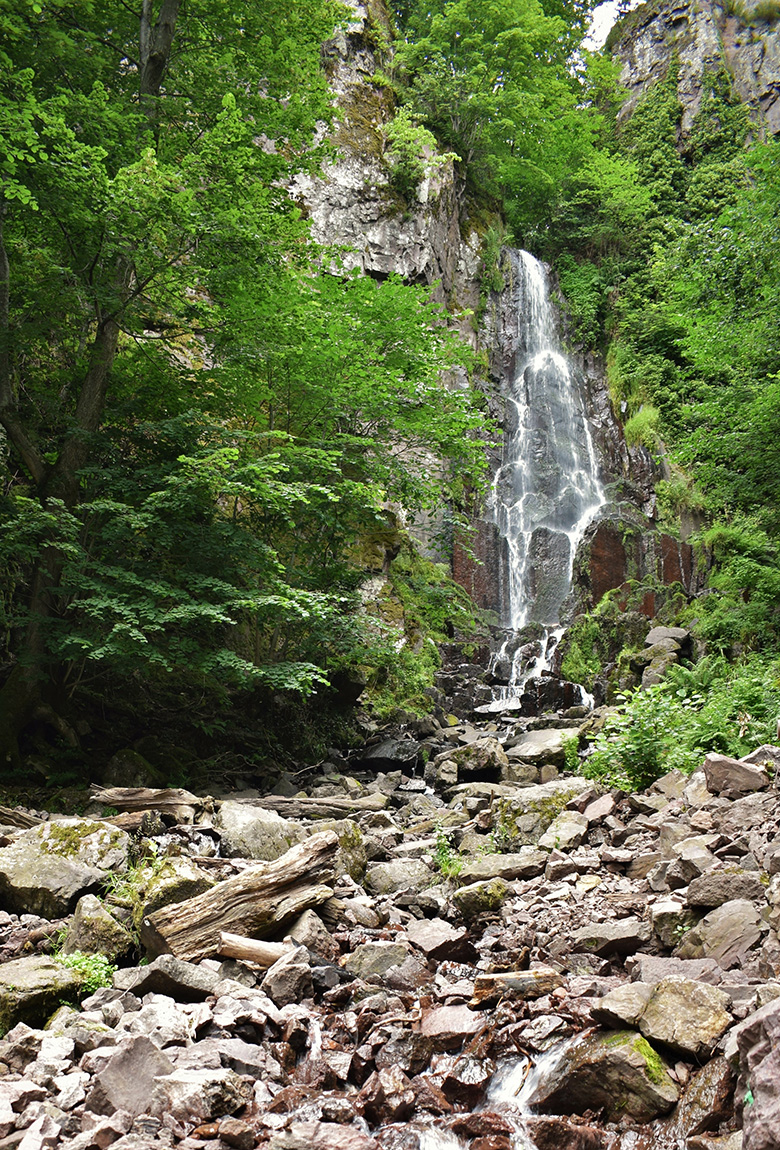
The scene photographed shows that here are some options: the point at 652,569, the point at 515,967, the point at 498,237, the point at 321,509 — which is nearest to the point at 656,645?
the point at 652,569

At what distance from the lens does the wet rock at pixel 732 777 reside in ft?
18.9

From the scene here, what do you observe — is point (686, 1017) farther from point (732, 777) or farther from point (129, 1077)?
point (732, 777)

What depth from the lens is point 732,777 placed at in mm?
5898

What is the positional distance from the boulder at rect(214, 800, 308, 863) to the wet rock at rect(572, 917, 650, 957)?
3.09 metres

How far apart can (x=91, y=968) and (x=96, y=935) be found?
Answer: 0.35 metres

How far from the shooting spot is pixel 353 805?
29.9 ft

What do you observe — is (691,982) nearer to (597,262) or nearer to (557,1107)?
(557,1107)

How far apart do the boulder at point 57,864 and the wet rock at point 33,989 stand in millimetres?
777

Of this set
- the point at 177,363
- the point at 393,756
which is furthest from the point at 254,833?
the point at 177,363

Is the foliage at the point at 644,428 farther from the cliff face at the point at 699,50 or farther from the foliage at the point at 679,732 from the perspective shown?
the foliage at the point at 679,732

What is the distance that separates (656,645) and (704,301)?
7.11 meters

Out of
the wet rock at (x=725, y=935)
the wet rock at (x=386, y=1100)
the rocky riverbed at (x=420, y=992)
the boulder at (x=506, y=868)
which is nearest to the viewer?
the rocky riverbed at (x=420, y=992)

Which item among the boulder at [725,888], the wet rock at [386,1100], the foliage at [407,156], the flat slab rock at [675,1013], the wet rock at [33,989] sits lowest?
the wet rock at [386,1100]

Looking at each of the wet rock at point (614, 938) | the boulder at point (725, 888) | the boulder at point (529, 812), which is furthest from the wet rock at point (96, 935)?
the boulder at point (529, 812)
